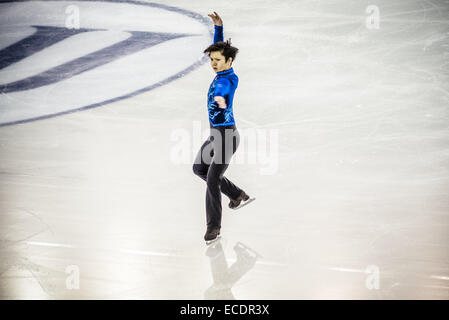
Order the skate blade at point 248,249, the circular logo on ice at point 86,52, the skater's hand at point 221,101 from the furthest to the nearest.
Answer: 1. the circular logo on ice at point 86,52
2. the skate blade at point 248,249
3. the skater's hand at point 221,101

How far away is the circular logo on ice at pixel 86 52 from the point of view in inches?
301

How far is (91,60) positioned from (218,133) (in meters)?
5.53

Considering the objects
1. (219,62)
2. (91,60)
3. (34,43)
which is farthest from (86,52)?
(219,62)

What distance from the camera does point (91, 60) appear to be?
880cm

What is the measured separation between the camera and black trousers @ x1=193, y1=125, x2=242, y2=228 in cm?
400

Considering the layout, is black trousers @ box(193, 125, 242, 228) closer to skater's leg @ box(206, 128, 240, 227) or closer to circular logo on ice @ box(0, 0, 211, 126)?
skater's leg @ box(206, 128, 240, 227)

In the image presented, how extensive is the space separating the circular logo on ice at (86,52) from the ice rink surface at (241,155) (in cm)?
4

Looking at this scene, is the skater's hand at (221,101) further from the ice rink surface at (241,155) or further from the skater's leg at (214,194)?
the ice rink surface at (241,155)

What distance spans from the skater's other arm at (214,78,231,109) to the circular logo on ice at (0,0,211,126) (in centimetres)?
397

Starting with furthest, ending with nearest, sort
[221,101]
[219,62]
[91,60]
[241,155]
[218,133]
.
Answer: [91,60] < [241,155] < [218,133] < [219,62] < [221,101]

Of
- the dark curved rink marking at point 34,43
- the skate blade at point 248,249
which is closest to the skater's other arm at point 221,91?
the skate blade at point 248,249

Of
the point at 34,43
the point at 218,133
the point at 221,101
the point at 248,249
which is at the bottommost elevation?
the point at 248,249

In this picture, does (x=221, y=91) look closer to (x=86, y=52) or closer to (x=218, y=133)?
(x=218, y=133)

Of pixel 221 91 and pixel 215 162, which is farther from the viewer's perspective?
pixel 215 162
